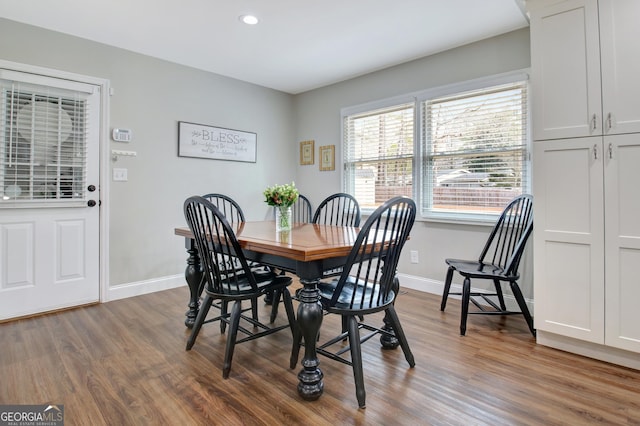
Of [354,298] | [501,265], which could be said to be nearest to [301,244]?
[354,298]

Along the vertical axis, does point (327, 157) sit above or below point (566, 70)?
below

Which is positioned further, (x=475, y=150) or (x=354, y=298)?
(x=475, y=150)

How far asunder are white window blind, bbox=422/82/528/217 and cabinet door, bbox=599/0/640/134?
93 centimetres

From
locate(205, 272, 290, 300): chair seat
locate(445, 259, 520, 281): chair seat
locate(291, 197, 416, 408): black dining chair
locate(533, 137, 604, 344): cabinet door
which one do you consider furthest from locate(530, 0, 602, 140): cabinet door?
locate(205, 272, 290, 300): chair seat

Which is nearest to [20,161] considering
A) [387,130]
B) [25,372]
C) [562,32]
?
[25,372]

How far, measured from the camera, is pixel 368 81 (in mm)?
4004

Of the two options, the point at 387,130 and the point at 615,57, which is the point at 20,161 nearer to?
the point at 387,130

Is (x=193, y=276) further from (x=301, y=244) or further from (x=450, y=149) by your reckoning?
(x=450, y=149)

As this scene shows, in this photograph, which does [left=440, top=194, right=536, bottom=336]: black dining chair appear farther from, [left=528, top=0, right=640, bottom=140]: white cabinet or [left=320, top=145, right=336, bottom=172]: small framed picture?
[left=320, top=145, right=336, bottom=172]: small framed picture

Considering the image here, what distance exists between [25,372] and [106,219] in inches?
62.3

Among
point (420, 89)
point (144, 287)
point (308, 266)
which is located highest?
point (420, 89)

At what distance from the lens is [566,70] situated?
2105 millimetres

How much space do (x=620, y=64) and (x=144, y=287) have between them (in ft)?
13.3

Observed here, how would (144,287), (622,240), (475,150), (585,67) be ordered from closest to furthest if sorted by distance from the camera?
1. (622,240)
2. (585,67)
3. (475,150)
4. (144,287)
